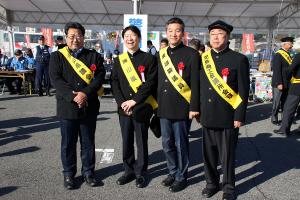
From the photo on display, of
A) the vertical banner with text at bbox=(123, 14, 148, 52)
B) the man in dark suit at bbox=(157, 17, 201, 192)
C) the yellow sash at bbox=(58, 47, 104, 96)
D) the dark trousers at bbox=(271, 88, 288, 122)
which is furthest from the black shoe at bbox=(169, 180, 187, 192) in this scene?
the vertical banner with text at bbox=(123, 14, 148, 52)

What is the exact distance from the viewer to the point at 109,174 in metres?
3.97

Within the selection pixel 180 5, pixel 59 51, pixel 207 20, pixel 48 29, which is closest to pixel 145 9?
pixel 180 5

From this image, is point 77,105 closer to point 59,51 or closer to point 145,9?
point 59,51

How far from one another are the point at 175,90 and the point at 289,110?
11.7 feet

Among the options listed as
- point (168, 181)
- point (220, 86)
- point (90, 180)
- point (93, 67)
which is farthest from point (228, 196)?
point (93, 67)

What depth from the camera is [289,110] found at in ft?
19.4

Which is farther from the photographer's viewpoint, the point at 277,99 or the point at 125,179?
the point at 277,99

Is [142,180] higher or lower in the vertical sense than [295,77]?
lower

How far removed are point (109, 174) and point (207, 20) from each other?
13.5 m

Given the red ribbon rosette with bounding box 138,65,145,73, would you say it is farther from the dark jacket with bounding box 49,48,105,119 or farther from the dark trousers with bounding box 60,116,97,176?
the dark trousers with bounding box 60,116,97,176

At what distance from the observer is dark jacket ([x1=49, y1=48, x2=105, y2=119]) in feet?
10.9

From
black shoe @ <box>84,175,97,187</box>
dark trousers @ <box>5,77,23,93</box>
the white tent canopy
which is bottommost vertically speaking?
black shoe @ <box>84,175,97,187</box>

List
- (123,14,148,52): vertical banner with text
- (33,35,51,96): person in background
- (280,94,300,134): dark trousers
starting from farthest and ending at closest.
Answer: (33,35,51,96): person in background
(123,14,148,52): vertical banner with text
(280,94,300,134): dark trousers

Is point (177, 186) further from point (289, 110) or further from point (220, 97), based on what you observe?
point (289, 110)
